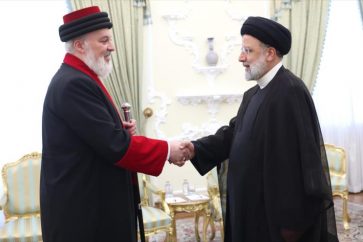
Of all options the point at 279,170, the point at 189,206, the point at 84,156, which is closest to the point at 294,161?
the point at 279,170

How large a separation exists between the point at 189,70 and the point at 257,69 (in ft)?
11.0

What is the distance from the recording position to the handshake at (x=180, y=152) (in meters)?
2.51

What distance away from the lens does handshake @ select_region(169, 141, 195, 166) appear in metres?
2.51

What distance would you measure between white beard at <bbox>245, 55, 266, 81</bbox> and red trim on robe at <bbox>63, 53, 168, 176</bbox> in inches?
25.2

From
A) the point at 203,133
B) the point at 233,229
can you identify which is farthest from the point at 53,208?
the point at 203,133

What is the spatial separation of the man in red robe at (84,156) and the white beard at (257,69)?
73 centimetres

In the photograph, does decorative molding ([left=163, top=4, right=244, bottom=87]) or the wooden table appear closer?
the wooden table

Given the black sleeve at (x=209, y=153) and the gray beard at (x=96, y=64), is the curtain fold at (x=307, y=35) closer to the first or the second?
the black sleeve at (x=209, y=153)

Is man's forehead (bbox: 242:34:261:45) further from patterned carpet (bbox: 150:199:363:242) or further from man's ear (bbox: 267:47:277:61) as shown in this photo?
patterned carpet (bbox: 150:199:363:242)

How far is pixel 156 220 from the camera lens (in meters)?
3.85

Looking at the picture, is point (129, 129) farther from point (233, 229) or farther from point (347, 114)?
point (347, 114)

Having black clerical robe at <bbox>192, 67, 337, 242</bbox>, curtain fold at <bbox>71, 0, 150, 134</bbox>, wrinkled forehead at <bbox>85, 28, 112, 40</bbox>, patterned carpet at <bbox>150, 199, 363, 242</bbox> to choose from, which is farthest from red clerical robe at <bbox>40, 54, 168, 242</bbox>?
curtain fold at <bbox>71, 0, 150, 134</bbox>

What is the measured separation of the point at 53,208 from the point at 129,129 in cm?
60

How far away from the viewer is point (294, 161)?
2230mm
